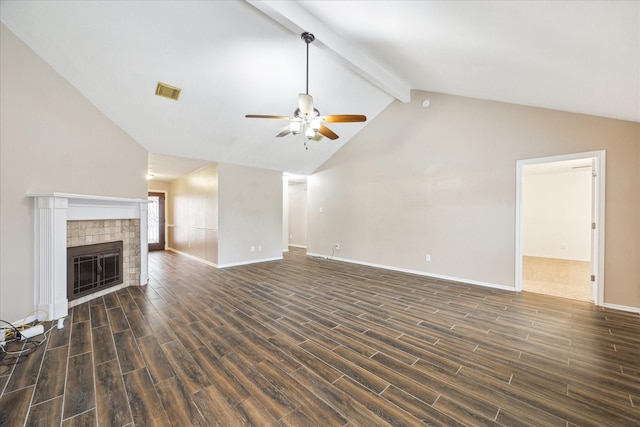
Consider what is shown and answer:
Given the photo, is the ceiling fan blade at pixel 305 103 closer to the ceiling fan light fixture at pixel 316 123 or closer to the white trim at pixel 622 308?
the ceiling fan light fixture at pixel 316 123

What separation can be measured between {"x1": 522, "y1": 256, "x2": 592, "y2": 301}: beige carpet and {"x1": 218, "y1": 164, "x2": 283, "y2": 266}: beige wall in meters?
5.63

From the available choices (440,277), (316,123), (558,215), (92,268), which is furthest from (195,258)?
(558,215)

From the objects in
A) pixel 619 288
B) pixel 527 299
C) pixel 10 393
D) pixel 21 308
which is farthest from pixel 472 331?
pixel 21 308

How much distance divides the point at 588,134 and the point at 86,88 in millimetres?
7135

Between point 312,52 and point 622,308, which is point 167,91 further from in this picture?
point 622,308

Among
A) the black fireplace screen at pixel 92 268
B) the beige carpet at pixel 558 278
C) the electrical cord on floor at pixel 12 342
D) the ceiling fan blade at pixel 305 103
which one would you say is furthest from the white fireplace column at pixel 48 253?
the beige carpet at pixel 558 278

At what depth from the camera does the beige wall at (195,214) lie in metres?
5.98

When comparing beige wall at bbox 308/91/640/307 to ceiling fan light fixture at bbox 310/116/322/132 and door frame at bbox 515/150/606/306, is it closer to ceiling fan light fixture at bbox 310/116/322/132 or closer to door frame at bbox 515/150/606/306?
door frame at bbox 515/150/606/306

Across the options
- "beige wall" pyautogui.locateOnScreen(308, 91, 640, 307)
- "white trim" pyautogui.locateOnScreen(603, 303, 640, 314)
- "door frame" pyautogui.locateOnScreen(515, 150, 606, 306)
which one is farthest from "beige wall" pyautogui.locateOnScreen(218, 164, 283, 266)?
"white trim" pyautogui.locateOnScreen(603, 303, 640, 314)

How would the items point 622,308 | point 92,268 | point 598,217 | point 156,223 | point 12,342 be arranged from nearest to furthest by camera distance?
point 12,342, point 622,308, point 598,217, point 92,268, point 156,223

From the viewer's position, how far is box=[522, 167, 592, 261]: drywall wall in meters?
6.72

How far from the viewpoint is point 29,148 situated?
9.50 feet

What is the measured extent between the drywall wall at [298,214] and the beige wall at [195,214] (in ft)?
11.8

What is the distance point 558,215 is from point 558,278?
3.27 metres
